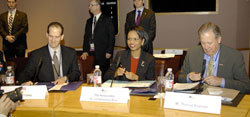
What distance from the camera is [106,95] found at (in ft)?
7.95

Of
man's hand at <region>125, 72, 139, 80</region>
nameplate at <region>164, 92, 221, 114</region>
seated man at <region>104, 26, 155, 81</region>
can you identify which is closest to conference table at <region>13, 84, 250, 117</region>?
nameplate at <region>164, 92, 221, 114</region>

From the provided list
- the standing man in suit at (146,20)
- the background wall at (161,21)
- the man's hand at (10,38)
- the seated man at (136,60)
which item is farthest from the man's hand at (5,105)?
the background wall at (161,21)

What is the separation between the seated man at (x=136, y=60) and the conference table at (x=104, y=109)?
826mm

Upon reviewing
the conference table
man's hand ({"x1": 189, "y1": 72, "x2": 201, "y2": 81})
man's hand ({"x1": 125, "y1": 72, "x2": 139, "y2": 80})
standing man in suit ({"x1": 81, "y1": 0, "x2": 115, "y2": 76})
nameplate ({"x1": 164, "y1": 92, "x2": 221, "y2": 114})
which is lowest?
the conference table

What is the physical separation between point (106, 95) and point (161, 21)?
4.01 metres

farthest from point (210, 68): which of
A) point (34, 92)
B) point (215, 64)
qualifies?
point (34, 92)

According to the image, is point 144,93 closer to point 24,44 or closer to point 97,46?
point 97,46

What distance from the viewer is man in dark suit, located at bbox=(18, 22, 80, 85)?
128 inches

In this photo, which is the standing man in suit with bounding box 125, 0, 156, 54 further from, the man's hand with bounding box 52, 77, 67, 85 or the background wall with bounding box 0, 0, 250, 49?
the man's hand with bounding box 52, 77, 67, 85

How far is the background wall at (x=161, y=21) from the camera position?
5.86 metres

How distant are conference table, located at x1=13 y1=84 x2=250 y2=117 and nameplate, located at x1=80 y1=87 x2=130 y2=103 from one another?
40mm

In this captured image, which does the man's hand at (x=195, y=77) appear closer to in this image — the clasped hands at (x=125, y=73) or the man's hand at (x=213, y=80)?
the man's hand at (x=213, y=80)

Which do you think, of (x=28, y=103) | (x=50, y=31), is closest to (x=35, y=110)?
(x=28, y=103)

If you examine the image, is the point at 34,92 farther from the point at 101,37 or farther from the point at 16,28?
the point at 16,28
